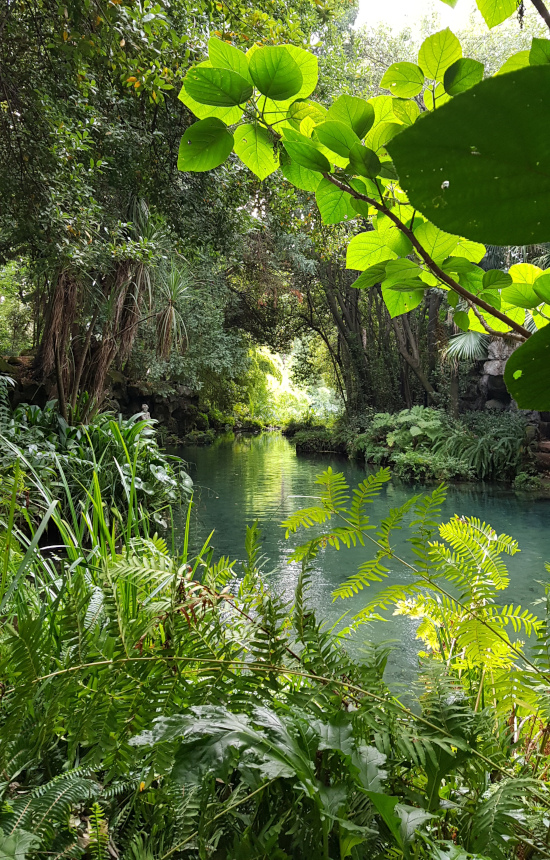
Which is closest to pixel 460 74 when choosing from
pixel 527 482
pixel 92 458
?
pixel 92 458

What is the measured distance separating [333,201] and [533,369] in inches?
12.2

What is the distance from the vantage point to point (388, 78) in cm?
40

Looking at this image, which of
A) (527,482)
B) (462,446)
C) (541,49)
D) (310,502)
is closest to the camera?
(541,49)


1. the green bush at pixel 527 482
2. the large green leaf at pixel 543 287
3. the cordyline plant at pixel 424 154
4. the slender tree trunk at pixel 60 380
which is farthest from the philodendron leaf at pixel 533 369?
the green bush at pixel 527 482

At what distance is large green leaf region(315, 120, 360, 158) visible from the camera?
0.36 m

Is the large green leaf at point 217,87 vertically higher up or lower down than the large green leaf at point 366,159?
higher up

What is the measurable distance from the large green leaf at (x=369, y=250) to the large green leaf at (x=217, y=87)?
0.16 meters

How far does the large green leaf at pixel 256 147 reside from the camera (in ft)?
1.38

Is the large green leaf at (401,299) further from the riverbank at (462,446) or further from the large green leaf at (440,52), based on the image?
the riverbank at (462,446)

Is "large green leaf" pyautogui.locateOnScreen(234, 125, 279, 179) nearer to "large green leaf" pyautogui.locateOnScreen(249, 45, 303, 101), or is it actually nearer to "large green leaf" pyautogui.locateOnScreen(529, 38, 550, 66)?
"large green leaf" pyautogui.locateOnScreen(249, 45, 303, 101)

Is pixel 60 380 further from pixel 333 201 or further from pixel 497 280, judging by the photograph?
pixel 497 280

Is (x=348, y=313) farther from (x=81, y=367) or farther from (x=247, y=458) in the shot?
(x=81, y=367)

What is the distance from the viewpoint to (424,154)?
145mm

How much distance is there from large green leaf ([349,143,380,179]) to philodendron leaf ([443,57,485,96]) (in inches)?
2.7
